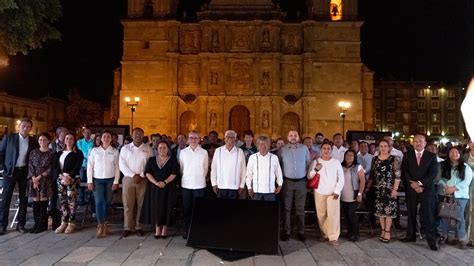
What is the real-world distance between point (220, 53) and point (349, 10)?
38.0 feet

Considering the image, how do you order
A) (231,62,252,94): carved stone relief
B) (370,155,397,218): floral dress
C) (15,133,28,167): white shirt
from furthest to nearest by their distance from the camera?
(231,62,252,94): carved stone relief < (15,133,28,167): white shirt < (370,155,397,218): floral dress

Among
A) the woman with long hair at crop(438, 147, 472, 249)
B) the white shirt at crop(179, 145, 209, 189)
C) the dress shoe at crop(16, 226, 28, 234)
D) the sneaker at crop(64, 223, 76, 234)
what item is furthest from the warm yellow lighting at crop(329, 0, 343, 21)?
the dress shoe at crop(16, 226, 28, 234)

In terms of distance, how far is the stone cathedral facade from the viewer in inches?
1340

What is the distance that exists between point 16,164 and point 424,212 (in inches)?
343

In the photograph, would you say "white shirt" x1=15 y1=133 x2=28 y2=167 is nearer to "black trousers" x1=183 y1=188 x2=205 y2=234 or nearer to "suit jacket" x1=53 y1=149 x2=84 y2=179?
"suit jacket" x1=53 y1=149 x2=84 y2=179

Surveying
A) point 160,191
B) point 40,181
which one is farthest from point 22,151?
point 160,191

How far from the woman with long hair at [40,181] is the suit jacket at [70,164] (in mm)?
120

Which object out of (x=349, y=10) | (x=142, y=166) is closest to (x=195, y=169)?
(x=142, y=166)

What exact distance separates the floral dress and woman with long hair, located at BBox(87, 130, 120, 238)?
5.48 meters

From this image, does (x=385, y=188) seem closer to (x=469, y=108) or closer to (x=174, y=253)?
(x=469, y=108)

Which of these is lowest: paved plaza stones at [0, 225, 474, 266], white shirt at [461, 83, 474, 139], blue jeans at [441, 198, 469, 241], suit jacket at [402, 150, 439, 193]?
paved plaza stones at [0, 225, 474, 266]

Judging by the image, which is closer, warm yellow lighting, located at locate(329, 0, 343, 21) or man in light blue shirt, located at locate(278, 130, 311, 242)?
man in light blue shirt, located at locate(278, 130, 311, 242)

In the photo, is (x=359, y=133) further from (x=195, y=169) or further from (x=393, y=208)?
(x=195, y=169)

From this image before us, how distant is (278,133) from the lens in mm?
34250
